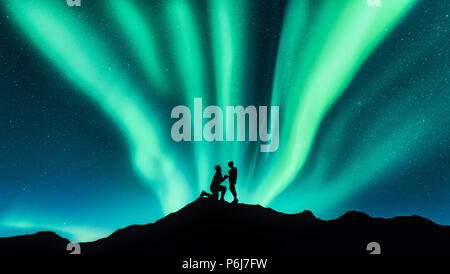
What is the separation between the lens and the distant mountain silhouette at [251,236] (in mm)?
4422

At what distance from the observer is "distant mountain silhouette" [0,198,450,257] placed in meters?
4.42

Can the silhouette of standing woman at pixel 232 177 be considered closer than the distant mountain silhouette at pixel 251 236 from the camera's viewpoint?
No

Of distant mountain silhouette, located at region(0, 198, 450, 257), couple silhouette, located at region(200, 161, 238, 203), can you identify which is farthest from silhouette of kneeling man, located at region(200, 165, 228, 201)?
distant mountain silhouette, located at region(0, 198, 450, 257)

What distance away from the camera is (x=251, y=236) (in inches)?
176

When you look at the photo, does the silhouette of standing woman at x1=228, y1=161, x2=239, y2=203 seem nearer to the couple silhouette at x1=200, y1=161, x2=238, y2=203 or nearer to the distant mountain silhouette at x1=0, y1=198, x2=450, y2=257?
the couple silhouette at x1=200, y1=161, x2=238, y2=203

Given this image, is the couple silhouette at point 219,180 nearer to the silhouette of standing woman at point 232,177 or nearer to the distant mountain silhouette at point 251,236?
the silhouette of standing woman at point 232,177

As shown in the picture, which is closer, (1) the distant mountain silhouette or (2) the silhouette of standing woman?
(1) the distant mountain silhouette

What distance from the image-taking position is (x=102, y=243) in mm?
4941

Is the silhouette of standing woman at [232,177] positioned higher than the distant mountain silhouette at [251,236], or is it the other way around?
the silhouette of standing woman at [232,177]

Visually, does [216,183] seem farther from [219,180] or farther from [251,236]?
[251,236]

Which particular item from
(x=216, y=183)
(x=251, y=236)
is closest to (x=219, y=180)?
(x=216, y=183)

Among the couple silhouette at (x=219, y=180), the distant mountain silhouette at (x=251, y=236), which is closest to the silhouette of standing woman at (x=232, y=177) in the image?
the couple silhouette at (x=219, y=180)

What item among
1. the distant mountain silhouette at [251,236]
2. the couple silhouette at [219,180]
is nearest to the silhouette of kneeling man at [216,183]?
the couple silhouette at [219,180]
